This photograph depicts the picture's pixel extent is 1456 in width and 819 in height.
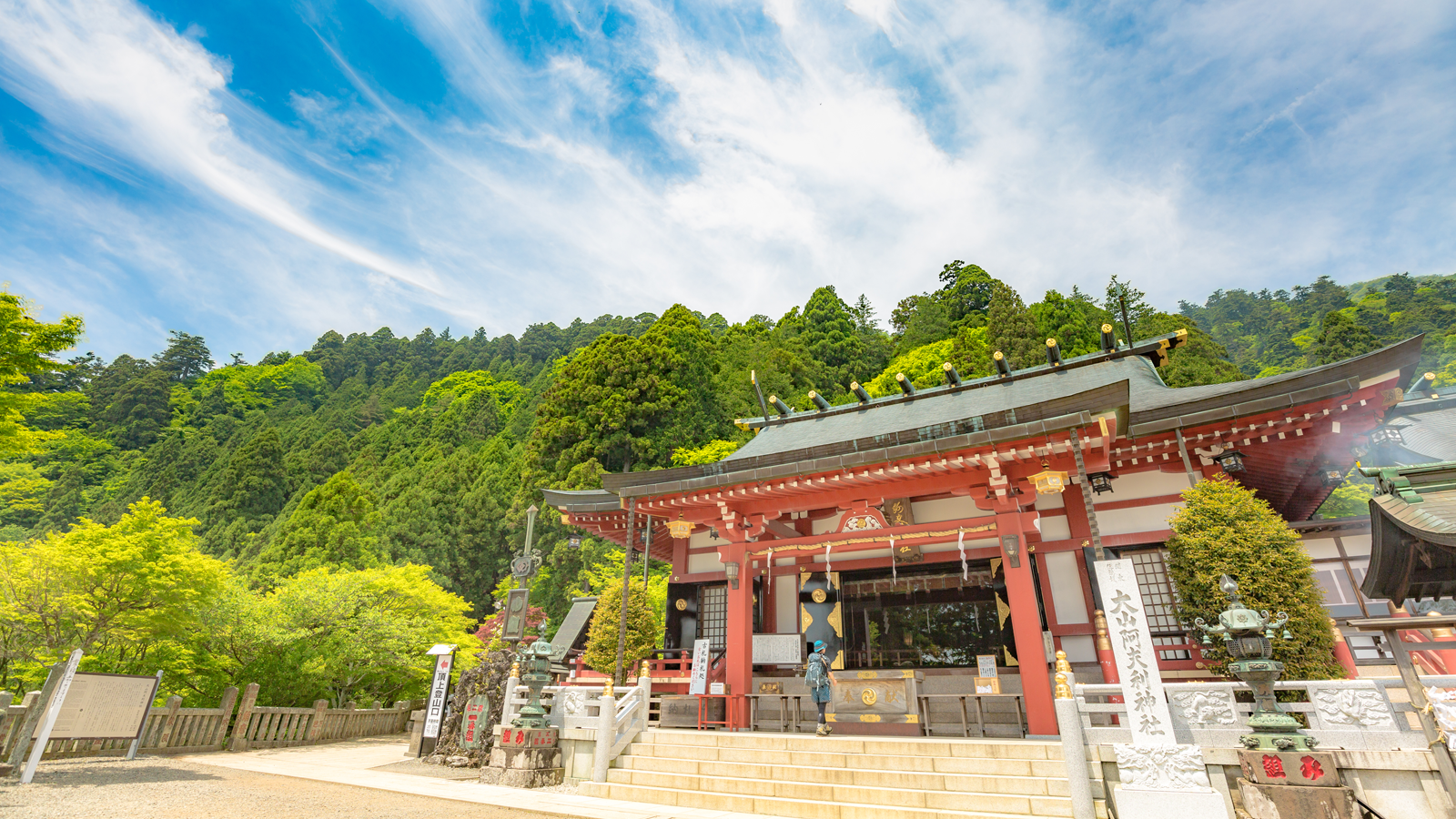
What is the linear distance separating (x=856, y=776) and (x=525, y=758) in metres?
4.65

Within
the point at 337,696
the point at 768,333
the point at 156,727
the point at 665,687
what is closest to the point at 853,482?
the point at 665,687

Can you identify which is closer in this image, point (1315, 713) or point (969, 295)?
point (1315, 713)

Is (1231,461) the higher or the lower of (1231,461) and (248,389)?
the lower

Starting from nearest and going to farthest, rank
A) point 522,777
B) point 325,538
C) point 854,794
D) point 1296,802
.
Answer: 1. point 1296,802
2. point 854,794
3. point 522,777
4. point 325,538

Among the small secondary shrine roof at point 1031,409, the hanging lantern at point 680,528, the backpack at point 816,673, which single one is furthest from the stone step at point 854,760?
the small secondary shrine roof at point 1031,409

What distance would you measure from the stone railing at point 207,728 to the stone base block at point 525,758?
19.2 ft

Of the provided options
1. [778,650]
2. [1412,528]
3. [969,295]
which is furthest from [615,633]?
[969,295]

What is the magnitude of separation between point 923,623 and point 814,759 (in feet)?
14.8

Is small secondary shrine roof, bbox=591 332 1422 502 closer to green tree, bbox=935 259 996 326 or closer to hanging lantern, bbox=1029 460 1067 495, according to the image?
hanging lantern, bbox=1029 460 1067 495

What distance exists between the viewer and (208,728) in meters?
12.3

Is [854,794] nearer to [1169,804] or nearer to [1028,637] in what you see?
[1169,804]

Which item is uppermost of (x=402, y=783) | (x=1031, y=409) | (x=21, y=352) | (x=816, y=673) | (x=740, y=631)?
(x=21, y=352)

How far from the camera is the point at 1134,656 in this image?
21.4 ft

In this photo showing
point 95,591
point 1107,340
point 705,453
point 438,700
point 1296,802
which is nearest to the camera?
point 1296,802
